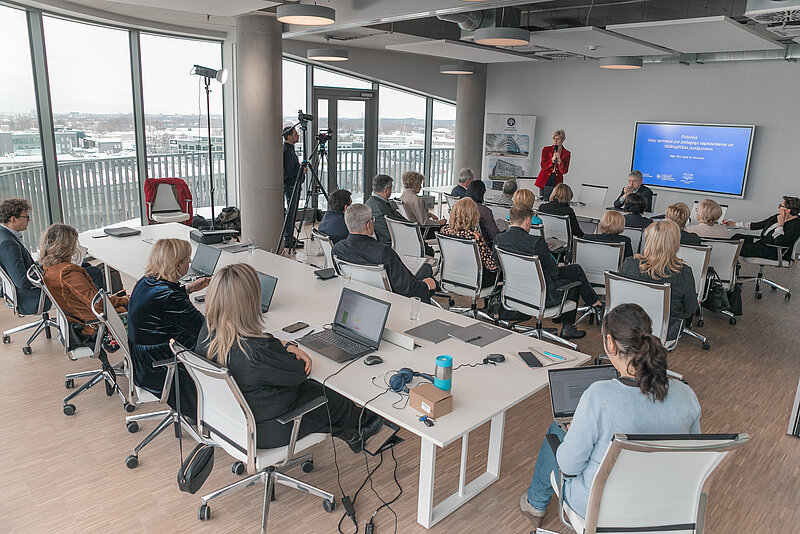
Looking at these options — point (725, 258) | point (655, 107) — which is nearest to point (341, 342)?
point (725, 258)

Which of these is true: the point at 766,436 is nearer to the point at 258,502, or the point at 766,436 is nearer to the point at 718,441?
the point at 718,441

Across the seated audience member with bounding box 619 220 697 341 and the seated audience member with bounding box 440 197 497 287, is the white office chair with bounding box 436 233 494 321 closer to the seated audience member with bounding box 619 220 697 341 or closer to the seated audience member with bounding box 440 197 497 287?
the seated audience member with bounding box 440 197 497 287

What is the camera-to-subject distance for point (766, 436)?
12.8ft

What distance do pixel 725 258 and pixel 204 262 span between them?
4.67 metres

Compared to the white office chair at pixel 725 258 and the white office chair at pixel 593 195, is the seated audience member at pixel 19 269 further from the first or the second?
the white office chair at pixel 593 195

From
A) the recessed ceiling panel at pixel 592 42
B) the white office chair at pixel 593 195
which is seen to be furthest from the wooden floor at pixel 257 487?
the white office chair at pixel 593 195

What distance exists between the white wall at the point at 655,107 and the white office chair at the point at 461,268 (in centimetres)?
651

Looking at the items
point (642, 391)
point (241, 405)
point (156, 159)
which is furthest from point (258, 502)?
point (156, 159)

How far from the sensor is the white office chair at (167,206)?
8.03 m

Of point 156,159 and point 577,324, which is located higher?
point 156,159

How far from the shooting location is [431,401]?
8.34 feet

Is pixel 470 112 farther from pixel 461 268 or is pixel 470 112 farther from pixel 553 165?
pixel 461 268

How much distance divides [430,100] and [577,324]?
26.5 feet

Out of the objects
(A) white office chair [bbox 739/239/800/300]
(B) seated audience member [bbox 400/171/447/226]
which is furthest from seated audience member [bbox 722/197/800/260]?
(B) seated audience member [bbox 400/171/447/226]
